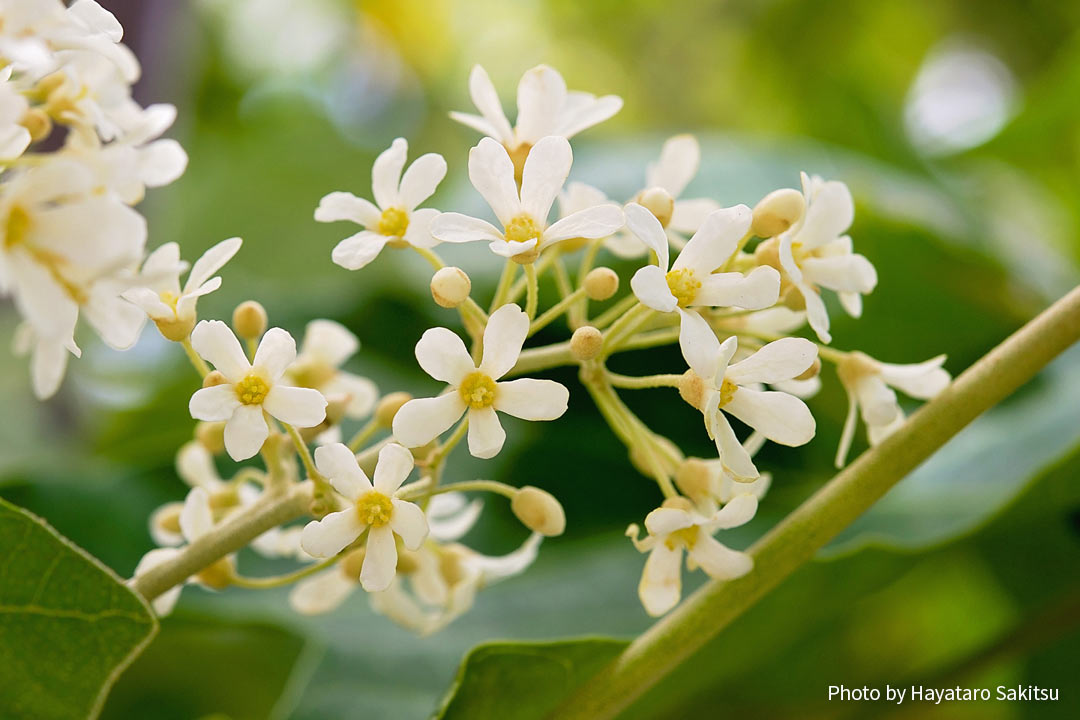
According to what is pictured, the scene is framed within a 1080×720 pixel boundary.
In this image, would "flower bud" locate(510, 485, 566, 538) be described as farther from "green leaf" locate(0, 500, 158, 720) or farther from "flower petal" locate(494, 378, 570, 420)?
"green leaf" locate(0, 500, 158, 720)

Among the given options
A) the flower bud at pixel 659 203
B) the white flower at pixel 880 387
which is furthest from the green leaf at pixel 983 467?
the flower bud at pixel 659 203

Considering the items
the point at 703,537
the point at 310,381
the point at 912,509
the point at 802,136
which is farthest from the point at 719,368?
the point at 802,136

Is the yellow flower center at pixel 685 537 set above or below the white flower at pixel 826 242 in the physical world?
below

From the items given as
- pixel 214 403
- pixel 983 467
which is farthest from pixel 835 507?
pixel 983 467

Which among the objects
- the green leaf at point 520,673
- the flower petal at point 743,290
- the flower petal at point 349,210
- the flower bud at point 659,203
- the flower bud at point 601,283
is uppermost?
the flower bud at point 659,203

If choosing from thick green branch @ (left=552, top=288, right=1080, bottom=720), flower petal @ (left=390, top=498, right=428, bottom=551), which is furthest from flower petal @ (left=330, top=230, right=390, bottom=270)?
thick green branch @ (left=552, top=288, right=1080, bottom=720)

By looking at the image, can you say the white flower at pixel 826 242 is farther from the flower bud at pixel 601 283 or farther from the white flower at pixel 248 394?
the white flower at pixel 248 394

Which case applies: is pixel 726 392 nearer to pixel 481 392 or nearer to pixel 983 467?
pixel 481 392
